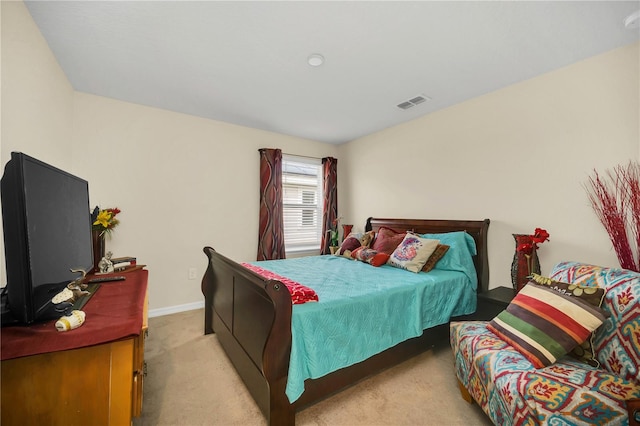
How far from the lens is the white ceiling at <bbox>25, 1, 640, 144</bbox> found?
1583 mm

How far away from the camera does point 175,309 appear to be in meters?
3.14

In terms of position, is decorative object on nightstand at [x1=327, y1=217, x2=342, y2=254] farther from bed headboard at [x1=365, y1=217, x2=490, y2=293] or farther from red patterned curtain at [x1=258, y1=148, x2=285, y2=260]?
bed headboard at [x1=365, y1=217, x2=490, y2=293]

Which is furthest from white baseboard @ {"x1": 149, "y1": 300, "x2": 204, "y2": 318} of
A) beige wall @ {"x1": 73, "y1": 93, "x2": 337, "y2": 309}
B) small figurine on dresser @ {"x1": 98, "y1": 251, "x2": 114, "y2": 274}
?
small figurine on dresser @ {"x1": 98, "y1": 251, "x2": 114, "y2": 274}

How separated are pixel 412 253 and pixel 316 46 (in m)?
1.99

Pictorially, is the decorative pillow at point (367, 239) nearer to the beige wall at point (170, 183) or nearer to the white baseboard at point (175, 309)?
the beige wall at point (170, 183)

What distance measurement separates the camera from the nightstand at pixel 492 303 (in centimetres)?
198

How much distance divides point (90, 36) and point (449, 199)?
347 centimetres

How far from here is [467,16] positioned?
162 centimetres

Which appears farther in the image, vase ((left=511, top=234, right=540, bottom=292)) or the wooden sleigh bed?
vase ((left=511, top=234, right=540, bottom=292))

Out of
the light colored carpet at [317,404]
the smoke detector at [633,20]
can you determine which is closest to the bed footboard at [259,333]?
the light colored carpet at [317,404]

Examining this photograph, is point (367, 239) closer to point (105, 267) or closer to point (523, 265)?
point (523, 265)

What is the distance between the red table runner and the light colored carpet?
2.91ft

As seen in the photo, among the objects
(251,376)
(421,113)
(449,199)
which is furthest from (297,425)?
(421,113)

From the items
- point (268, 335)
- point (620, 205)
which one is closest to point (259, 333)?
point (268, 335)
